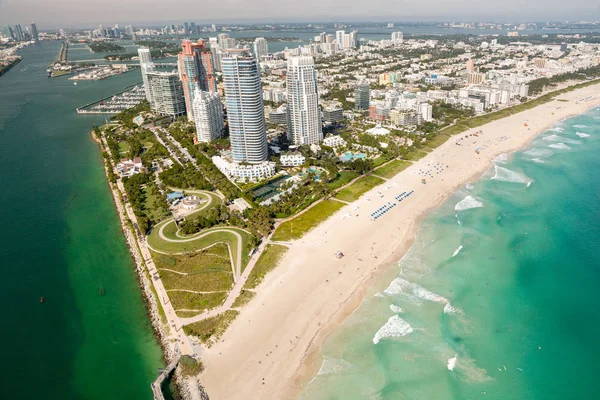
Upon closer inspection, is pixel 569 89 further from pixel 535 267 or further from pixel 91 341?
pixel 91 341

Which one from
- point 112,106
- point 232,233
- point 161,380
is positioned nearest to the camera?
point 161,380

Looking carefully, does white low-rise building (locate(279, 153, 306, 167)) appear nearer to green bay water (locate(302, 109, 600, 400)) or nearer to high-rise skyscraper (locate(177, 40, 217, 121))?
green bay water (locate(302, 109, 600, 400))

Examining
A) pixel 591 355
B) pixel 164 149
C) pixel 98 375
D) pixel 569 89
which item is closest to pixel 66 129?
pixel 164 149

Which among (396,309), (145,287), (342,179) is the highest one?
(342,179)

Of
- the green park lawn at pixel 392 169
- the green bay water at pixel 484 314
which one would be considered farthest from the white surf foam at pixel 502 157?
the green park lawn at pixel 392 169

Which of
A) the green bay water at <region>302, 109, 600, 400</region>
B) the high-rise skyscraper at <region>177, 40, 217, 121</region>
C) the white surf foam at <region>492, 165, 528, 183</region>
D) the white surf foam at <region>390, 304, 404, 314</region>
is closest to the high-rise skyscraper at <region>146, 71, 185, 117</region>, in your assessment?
the high-rise skyscraper at <region>177, 40, 217, 121</region>

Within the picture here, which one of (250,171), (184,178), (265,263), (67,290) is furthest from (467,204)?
(67,290)

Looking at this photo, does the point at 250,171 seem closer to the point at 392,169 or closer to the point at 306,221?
the point at 306,221
